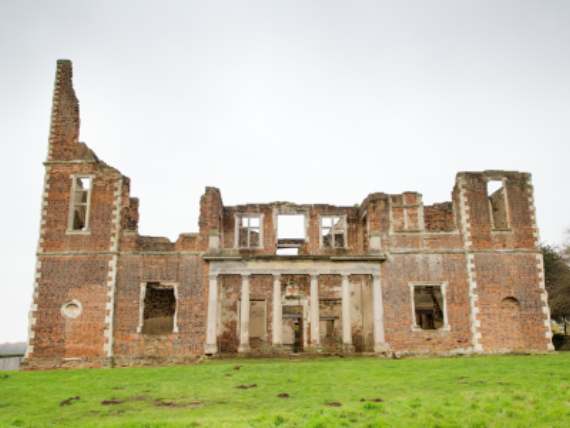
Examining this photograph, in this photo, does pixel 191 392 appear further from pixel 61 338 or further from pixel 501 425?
pixel 61 338

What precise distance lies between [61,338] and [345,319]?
11.6 meters

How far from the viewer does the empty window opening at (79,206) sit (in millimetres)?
22672

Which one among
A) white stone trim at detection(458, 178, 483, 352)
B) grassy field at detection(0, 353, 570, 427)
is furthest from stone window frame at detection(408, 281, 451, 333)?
grassy field at detection(0, 353, 570, 427)

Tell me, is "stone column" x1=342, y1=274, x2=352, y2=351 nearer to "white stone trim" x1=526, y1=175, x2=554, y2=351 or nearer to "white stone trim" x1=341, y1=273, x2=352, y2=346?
"white stone trim" x1=341, y1=273, x2=352, y2=346

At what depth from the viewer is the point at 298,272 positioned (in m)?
23.3

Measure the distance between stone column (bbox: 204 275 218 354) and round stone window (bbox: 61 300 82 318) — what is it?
17.2 ft

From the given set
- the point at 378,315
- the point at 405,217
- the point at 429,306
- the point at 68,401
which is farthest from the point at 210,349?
the point at 429,306

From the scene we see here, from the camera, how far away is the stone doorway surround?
2233cm

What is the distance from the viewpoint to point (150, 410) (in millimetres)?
11094

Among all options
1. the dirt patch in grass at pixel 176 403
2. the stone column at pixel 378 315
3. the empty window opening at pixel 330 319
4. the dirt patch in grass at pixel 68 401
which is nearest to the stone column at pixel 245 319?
the empty window opening at pixel 330 319

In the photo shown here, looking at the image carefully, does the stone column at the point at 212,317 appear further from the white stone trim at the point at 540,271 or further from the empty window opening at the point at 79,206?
the white stone trim at the point at 540,271

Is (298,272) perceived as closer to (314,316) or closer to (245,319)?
(314,316)

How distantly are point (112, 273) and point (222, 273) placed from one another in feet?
15.0

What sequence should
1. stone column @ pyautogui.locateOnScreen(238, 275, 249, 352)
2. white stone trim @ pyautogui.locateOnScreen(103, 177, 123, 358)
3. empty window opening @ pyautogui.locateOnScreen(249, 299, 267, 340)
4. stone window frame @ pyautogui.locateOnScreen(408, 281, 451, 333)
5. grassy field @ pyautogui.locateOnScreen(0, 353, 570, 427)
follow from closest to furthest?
grassy field @ pyautogui.locateOnScreen(0, 353, 570, 427)
white stone trim @ pyautogui.locateOnScreen(103, 177, 123, 358)
stone window frame @ pyautogui.locateOnScreen(408, 281, 451, 333)
stone column @ pyautogui.locateOnScreen(238, 275, 249, 352)
empty window opening @ pyautogui.locateOnScreen(249, 299, 267, 340)
